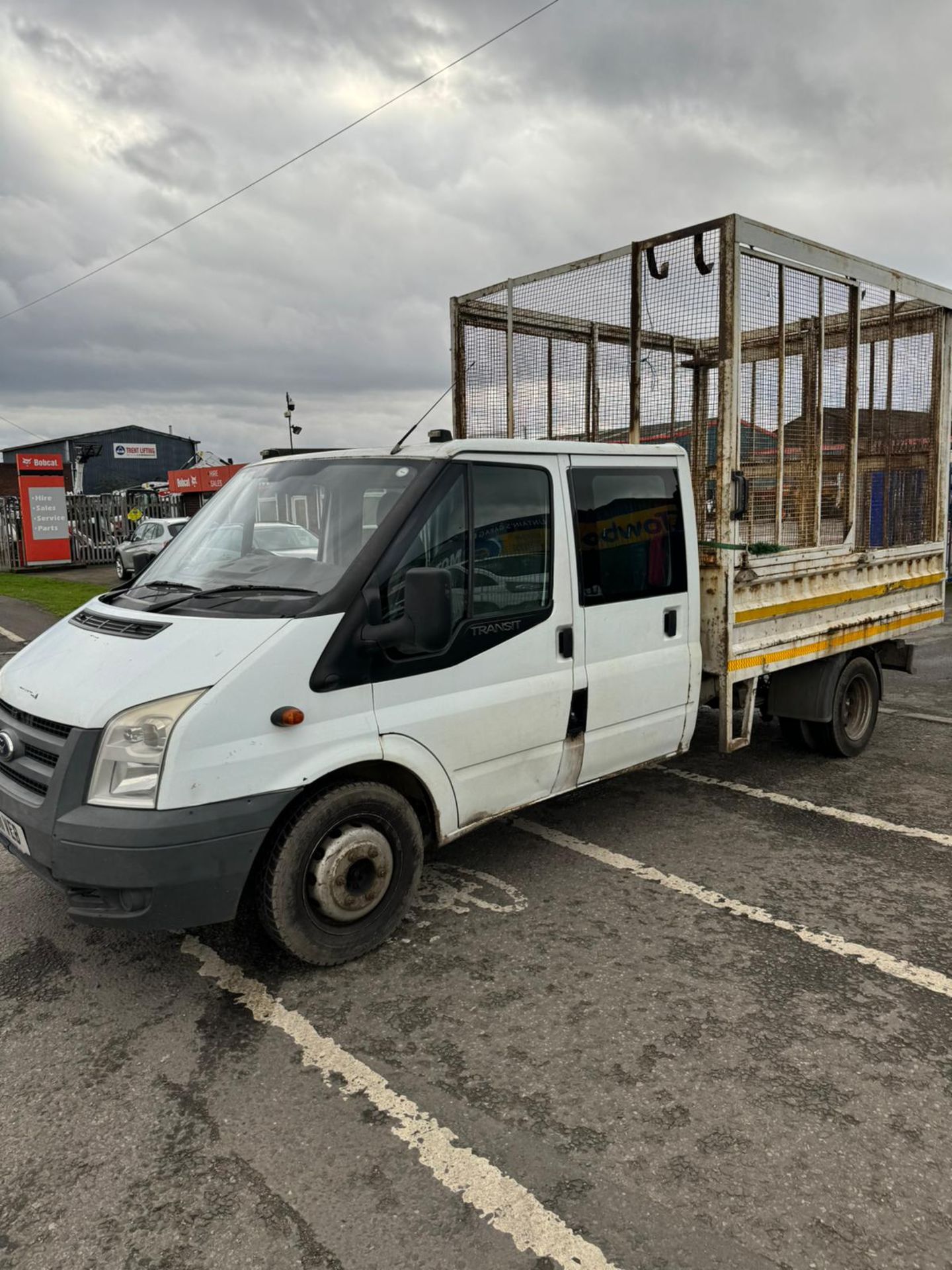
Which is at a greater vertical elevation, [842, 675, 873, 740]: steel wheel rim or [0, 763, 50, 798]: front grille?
[0, 763, 50, 798]: front grille

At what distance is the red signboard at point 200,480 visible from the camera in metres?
29.1

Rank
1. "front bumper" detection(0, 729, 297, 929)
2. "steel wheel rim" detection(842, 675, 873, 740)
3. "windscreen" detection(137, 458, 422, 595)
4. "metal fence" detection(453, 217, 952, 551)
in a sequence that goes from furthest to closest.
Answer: "steel wheel rim" detection(842, 675, 873, 740) → "metal fence" detection(453, 217, 952, 551) → "windscreen" detection(137, 458, 422, 595) → "front bumper" detection(0, 729, 297, 929)

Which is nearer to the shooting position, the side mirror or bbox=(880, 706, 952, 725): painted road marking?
the side mirror

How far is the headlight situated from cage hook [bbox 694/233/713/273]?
12.4 feet

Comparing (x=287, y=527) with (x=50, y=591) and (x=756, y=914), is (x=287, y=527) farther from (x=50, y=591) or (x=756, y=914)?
(x=50, y=591)

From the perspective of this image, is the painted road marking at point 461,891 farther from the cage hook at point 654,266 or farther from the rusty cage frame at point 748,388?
the cage hook at point 654,266

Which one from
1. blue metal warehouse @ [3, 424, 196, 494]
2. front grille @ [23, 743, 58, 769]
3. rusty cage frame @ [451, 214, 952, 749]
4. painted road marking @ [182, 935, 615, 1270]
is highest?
blue metal warehouse @ [3, 424, 196, 494]

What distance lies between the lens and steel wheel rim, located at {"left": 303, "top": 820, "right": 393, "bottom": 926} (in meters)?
3.31

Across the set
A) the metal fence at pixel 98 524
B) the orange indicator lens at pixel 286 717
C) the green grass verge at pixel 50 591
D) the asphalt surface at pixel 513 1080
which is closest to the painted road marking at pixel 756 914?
the asphalt surface at pixel 513 1080

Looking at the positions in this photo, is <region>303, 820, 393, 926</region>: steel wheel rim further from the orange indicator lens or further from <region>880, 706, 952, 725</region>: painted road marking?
<region>880, 706, 952, 725</region>: painted road marking

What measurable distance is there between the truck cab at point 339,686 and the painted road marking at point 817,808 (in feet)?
4.54

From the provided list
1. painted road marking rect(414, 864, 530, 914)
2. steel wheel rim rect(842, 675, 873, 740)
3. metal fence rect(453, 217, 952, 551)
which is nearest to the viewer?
painted road marking rect(414, 864, 530, 914)

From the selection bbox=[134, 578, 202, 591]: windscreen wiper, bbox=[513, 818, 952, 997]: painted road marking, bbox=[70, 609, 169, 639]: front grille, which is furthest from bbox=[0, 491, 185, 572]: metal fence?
bbox=[513, 818, 952, 997]: painted road marking

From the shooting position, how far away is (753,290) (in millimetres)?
5129
